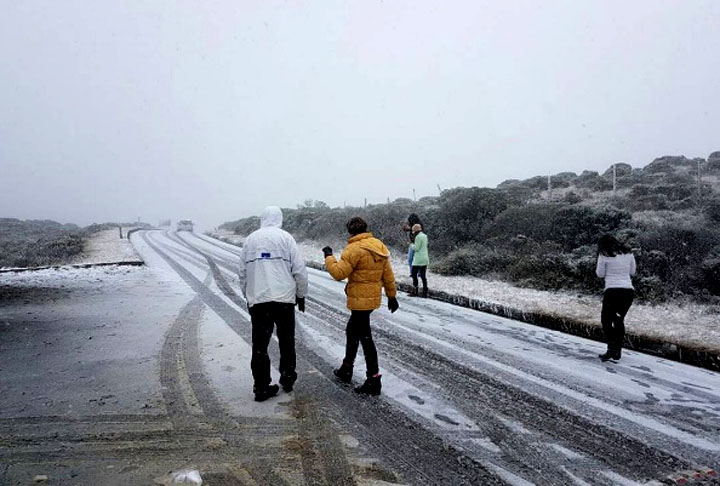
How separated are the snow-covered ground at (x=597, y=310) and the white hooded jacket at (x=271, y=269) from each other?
547cm

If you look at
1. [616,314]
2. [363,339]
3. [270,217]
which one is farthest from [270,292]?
[616,314]

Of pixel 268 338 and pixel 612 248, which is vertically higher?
pixel 612 248

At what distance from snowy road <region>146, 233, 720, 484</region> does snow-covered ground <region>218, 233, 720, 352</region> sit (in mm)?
844

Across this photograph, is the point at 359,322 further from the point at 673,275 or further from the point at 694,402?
the point at 673,275

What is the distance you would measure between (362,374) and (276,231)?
1.94m

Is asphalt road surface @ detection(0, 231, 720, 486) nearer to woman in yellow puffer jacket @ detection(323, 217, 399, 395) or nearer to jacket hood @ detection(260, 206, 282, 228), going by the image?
woman in yellow puffer jacket @ detection(323, 217, 399, 395)

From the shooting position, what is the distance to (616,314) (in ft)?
20.4

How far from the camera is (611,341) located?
6219mm

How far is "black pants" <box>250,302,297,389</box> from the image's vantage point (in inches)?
179

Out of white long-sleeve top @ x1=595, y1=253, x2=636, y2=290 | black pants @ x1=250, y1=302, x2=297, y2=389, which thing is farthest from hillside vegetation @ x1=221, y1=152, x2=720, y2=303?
black pants @ x1=250, y1=302, x2=297, y2=389

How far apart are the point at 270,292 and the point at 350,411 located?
1.37 metres

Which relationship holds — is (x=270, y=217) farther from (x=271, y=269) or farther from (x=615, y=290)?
(x=615, y=290)

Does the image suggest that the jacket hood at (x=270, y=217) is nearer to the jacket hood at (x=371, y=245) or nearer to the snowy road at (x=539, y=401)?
the jacket hood at (x=371, y=245)

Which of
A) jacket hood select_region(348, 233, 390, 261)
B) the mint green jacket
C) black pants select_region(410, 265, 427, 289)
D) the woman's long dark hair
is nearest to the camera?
jacket hood select_region(348, 233, 390, 261)
